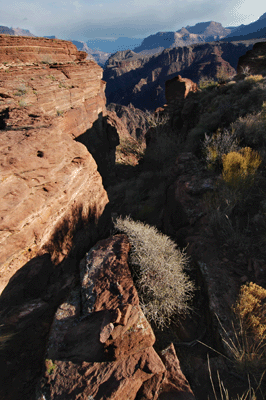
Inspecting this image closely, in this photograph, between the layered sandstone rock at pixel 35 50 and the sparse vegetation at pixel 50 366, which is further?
the layered sandstone rock at pixel 35 50

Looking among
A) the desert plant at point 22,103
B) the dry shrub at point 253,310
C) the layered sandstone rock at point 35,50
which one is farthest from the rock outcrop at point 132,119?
the dry shrub at point 253,310

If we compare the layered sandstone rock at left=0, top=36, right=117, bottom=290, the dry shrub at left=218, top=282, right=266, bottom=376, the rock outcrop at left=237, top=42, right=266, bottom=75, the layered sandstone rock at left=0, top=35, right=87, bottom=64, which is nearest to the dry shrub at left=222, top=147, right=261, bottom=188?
the dry shrub at left=218, top=282, right=266, bottom=376

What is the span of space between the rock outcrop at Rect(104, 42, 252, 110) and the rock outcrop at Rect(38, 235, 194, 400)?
334 feet

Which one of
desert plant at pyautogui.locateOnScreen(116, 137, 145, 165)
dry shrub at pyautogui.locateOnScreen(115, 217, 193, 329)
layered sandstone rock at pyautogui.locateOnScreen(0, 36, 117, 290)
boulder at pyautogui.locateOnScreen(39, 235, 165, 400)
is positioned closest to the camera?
boulder at pyautogui.locateOnScreen(39, 235, 165, 400)

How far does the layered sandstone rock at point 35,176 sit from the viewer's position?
363 centimetres

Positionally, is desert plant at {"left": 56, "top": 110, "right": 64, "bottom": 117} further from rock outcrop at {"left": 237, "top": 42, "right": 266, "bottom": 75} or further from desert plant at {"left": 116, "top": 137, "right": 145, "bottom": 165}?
rock outcrop at {"left": 237, "top": 42, "right": 266, "bottom": 75}

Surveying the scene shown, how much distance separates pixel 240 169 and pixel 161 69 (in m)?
130

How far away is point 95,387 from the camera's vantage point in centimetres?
246

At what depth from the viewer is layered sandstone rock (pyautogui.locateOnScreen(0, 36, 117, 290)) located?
11.9ft

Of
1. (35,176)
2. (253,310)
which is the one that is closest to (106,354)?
(253,310)

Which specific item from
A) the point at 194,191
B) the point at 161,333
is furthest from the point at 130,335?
the point at 194,191

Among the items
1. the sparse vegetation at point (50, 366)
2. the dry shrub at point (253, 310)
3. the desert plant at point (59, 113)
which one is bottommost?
the sparse vegetation at point (50, 366)

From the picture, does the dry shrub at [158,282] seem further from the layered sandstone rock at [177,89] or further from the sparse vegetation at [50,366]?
the layered sandstone rock at [177,89]

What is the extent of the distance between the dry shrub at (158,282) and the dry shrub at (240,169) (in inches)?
105
